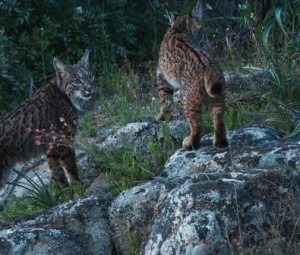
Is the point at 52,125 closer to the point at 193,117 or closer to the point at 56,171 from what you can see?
the point at 56,171

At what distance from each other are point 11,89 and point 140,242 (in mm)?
5289

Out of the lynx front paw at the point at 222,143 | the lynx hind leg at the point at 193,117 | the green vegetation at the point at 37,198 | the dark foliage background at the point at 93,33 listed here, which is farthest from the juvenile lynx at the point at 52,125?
the dark foliage background at the point at 93,33

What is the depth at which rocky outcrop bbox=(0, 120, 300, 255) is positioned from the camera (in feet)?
18.2

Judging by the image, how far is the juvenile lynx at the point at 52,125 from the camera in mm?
7918

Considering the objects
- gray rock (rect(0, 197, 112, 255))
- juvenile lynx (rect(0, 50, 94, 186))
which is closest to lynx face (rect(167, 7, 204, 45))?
juvenile lynx (rect(0, 50, 94, 186))

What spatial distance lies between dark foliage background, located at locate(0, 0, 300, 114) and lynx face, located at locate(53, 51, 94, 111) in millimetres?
2200

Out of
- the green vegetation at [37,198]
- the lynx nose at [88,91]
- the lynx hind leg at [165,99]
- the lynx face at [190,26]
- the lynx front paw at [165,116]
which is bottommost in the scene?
the green vegetation at [37,198]

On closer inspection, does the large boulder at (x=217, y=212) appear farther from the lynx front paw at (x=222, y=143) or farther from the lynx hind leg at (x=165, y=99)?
the lynx hind leg at (x=165, y=99)

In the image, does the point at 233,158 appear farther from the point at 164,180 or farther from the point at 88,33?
the point at 88,33

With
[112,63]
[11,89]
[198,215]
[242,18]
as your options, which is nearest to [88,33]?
[112,63]

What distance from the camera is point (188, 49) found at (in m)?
7.68

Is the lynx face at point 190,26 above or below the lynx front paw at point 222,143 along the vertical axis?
above

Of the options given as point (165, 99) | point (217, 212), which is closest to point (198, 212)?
point (217, 212)

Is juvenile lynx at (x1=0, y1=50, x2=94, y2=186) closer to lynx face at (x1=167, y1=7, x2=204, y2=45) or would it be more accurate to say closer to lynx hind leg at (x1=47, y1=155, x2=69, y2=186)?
lynx hind leg at (x1=47, y1=155, x2=69, y2=186)
